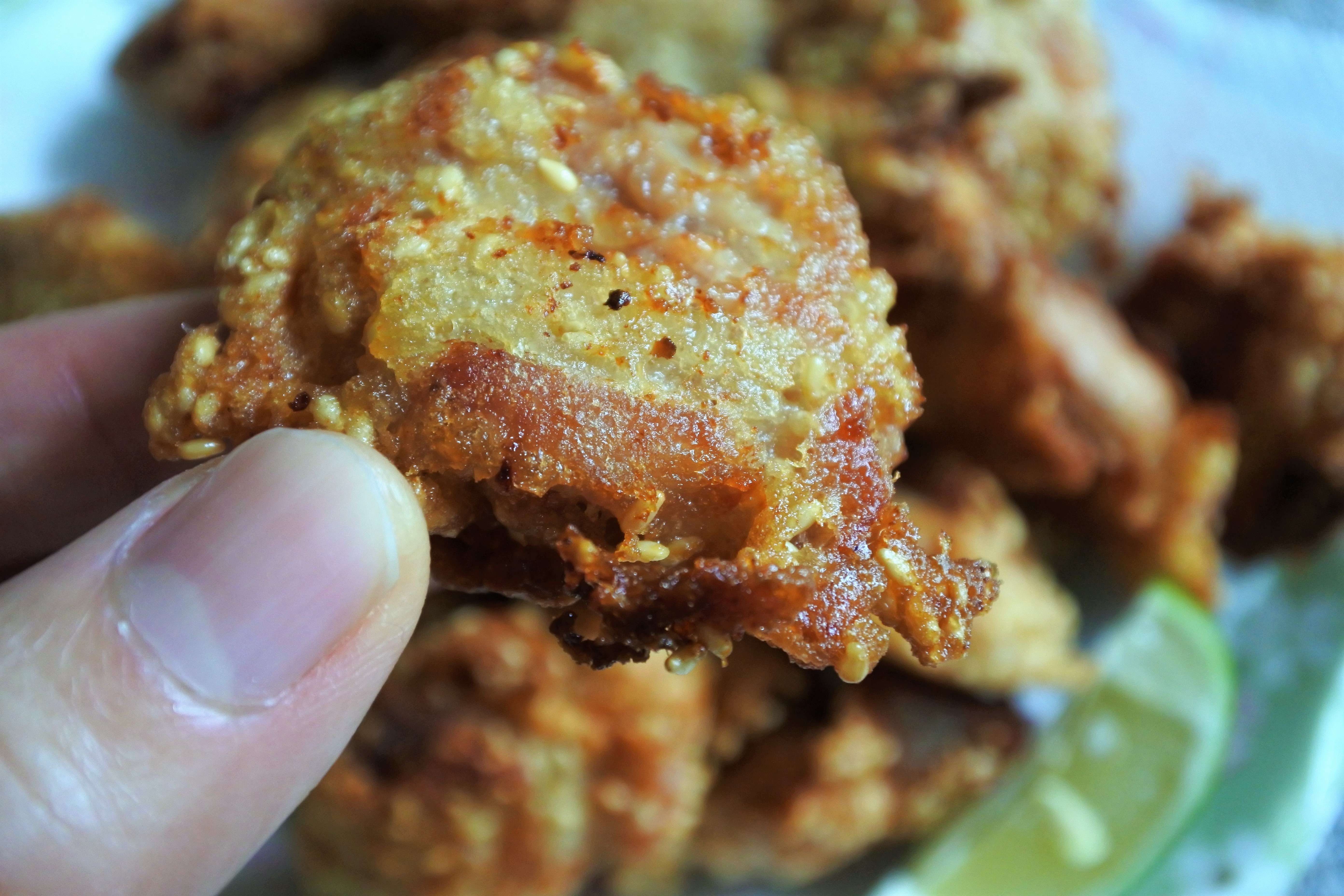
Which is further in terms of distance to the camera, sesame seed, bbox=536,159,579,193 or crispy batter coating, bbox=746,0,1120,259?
crispy batter coating, bbox=746,0,1120,259

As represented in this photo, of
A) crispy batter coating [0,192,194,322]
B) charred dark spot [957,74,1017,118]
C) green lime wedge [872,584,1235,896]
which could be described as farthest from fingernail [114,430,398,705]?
charred dark spot [957,74,1017,118]

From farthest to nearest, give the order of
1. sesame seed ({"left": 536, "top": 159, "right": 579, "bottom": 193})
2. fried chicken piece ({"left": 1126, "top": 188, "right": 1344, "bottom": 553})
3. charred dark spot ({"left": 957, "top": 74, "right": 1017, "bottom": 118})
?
fried chicken piece ({"left": 1126, "top": 188, "right": 1344, "bottom": 553})
charred dark spot ({"left": 957, "top": 74, "right": 1017, "bottom": 118})
sesame seed ({"left": 536, "top": 159, "right": 579, "bottom": 193})

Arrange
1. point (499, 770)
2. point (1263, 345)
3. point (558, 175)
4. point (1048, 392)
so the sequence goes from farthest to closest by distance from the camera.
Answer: point (1263, 345) → point (1048, 392) → point (499, 770) → point (558, 175)

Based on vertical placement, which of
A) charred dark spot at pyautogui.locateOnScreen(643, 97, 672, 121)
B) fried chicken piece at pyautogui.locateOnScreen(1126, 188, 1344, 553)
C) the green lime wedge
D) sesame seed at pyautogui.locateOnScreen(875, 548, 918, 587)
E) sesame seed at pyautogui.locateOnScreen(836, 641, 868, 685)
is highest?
charred dark spot at pyautogui.locateOnScreen(643, 97, 672, 121)

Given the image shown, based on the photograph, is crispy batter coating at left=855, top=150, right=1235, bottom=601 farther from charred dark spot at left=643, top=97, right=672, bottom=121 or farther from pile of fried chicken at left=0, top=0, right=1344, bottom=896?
charred dark spot at left=643, top=97, right=672, bottom=121

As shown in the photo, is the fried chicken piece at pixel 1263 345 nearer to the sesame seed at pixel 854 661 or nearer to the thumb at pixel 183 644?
the sesame seed at pixel 854 661

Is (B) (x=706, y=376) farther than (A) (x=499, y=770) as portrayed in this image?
No

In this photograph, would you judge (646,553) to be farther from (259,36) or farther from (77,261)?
(259,36)

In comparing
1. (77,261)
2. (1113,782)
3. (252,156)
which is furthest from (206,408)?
(1113,782)
